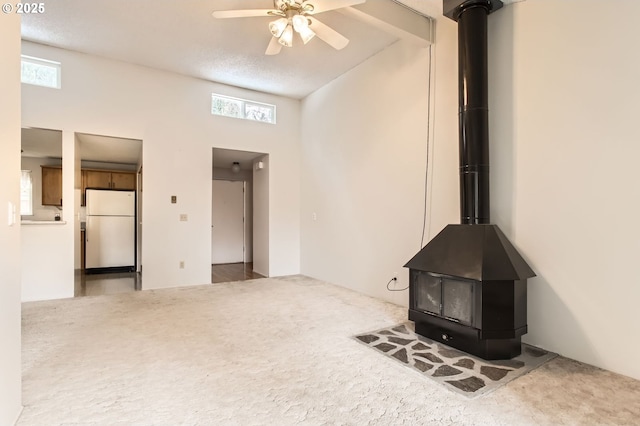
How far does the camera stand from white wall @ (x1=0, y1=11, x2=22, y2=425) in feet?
4.96

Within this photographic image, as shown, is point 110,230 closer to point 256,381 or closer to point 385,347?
point 256,381

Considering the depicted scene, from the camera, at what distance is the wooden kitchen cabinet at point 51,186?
14.2ft

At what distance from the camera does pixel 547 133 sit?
8.45 feet

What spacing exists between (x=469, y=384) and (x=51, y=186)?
227 inches

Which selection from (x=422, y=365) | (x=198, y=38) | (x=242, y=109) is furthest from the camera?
(x=242, y=109)

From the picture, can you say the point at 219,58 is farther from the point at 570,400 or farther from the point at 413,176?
the point at 570,400

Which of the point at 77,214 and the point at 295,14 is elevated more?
the point at 295,14

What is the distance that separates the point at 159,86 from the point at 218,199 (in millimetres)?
2943

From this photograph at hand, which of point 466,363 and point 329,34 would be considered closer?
point 466,363

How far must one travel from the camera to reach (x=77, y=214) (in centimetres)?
454

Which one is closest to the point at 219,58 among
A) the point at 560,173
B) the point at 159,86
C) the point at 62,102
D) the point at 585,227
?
the point at 159,86

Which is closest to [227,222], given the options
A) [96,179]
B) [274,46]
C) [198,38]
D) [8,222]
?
[96,179]

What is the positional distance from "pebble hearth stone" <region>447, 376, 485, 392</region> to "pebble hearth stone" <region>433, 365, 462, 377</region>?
3.6 inches

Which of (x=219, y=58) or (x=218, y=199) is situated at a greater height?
(x=219, y=58)
